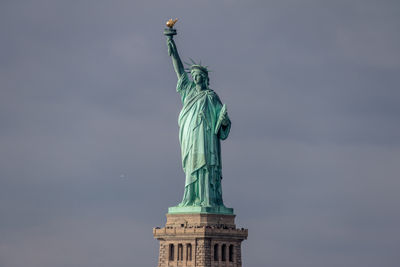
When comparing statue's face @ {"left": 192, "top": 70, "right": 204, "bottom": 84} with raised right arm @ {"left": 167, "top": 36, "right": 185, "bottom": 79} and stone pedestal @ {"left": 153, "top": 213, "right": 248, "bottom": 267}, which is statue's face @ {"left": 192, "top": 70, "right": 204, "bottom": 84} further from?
stone pedestal @ {"left": 153, "top": 213, "right": 248, "bottom": 267}

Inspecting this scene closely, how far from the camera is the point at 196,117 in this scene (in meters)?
69.5

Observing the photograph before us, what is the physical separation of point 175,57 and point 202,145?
533 cm

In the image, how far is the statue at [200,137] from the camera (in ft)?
226

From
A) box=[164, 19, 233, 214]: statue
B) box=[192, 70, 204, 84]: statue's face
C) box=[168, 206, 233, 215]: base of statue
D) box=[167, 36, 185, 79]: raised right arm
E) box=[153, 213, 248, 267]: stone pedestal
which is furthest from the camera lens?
box=[167, 36, 185, 79]: raised right arm

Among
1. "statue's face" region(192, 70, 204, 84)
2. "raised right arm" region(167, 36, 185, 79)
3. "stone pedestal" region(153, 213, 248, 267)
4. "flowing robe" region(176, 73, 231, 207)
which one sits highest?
"raised right arm" region(167, 36, 185, 79)

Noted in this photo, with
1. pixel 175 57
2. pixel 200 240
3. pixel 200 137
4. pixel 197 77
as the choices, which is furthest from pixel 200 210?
pixel 175 57

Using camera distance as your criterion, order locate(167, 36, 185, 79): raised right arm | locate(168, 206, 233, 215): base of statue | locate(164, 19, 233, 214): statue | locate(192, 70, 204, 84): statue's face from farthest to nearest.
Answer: locate(167, 36, 185, 79): raised right arm, locate(192, 70, 204, 84): statue's face, locate(164, 19, 233, 214): statue, locate(168, 206, 233, 215): base of statue

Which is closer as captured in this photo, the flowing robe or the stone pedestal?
the stone pedestal

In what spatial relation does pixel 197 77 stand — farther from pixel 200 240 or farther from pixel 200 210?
pixel 200 240

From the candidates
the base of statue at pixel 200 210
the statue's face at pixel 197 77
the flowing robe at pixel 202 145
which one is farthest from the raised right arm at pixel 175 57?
the base of statue at pixel 200 210

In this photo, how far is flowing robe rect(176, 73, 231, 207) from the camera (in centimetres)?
6888

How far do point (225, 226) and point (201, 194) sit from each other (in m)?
2.19

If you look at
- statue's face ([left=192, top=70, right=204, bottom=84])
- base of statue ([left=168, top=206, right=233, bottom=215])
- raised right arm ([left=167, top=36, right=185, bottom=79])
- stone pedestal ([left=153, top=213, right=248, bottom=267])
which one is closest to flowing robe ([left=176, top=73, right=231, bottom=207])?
base of statue ([left=168, top=206, right=233, bottom=215])

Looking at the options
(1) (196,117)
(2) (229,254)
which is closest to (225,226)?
(2) (229,254)
